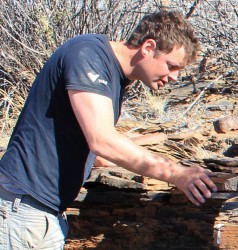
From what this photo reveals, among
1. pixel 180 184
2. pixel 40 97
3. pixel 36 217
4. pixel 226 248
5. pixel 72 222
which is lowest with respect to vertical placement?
pixel 72 222

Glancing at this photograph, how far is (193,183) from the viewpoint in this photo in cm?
295

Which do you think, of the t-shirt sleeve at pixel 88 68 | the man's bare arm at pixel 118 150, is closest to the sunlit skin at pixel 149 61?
the t-shirt sleeve at pixel 88 68

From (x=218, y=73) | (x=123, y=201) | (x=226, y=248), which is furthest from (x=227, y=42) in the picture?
(x=226, y=248)

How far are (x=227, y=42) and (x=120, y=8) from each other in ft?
5.17

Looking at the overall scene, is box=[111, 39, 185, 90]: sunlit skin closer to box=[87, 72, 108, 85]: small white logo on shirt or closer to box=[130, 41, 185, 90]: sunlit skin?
box=[130, 41, 185, 90]: sunlit skin

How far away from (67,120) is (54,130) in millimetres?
72

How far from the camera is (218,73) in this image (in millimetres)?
8922

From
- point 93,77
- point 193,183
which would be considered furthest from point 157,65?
point 193,183

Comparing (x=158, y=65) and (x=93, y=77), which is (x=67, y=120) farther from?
(x=158, y=65)

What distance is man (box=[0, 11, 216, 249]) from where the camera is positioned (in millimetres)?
3070

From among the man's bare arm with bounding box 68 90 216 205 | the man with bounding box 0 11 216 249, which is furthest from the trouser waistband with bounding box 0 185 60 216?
the man's bare arm with bounding box 68 90 216 205

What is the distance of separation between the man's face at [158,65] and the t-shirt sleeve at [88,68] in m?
0.16

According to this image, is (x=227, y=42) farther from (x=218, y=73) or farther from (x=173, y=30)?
(x=173, y=30)

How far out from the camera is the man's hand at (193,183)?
295cm
